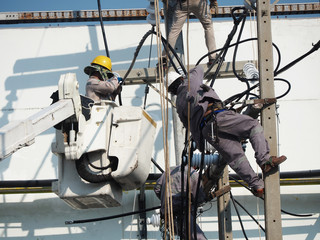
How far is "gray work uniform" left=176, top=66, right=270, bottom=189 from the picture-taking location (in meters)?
5.52

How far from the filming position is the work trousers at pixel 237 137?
5.60 meters

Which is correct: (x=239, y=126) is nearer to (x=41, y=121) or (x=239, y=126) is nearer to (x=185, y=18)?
(x=41, y=121)

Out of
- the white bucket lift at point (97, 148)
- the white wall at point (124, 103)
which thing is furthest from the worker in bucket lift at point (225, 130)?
the white wall at point (124, 103)

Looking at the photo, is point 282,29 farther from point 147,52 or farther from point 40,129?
point 40,129

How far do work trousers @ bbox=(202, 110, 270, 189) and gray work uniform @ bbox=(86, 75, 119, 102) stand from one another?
1.88 metres

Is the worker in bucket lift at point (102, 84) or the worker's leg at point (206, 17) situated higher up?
the worker's leg at point (206, 17)

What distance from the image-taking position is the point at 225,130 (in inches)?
225

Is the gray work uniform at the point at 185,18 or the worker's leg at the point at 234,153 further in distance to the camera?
the gray work uniform at the point at 185,18

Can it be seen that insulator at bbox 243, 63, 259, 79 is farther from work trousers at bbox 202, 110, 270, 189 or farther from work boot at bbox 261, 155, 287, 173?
work boot at bbox 261, 155, 287, 173

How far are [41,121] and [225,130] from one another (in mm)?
1724

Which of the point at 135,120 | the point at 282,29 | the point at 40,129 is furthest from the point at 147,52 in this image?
the point at 40,129

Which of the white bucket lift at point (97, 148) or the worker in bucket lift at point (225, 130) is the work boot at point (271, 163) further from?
the white bucket lift at point (97, 148)

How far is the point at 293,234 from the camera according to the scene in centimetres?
1005

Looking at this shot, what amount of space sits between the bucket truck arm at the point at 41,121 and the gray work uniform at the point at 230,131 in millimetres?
1137
